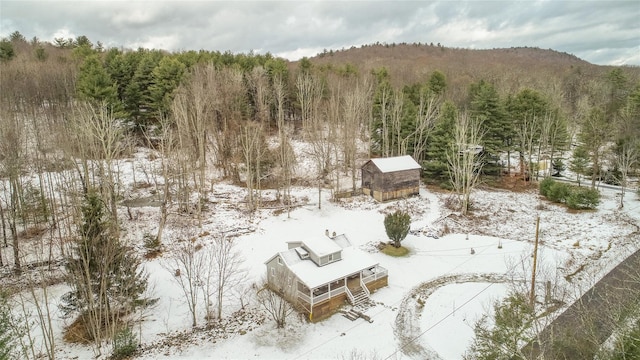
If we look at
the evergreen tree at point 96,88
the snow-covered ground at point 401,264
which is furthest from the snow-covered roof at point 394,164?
the evergreen tree at point 96,88

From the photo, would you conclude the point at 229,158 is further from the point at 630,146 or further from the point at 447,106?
the point at 630,146

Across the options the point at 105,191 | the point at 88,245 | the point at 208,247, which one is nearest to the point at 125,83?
the point at 105,191

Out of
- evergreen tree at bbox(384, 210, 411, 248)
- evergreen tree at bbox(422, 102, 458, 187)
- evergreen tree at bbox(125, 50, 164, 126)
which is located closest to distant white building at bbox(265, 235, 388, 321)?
evergreen tree at bbox(384, 210, 411, 248)

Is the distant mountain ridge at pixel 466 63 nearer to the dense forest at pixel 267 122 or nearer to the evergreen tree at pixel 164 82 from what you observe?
the dense forest at pixel 267 122

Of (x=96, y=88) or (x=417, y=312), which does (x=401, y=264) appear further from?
(x=96, y=88)

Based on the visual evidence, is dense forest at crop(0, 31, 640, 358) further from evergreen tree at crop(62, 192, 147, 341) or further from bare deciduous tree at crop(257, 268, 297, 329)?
bare deciduous tree at crop(257, 268, 297, 329)

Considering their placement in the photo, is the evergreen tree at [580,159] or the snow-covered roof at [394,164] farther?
the evergreen tree at [580,159]
